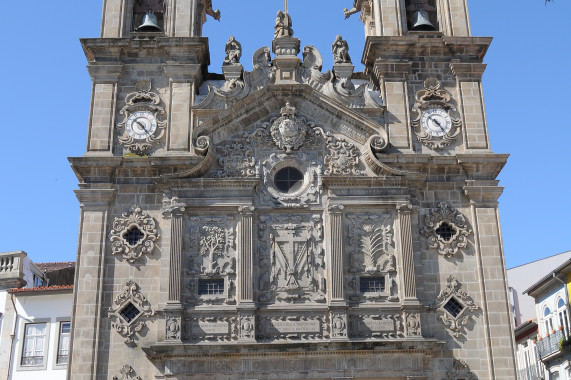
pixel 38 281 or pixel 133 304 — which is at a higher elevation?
pixel 38 281

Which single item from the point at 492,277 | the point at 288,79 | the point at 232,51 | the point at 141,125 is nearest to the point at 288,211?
the point at 288,79

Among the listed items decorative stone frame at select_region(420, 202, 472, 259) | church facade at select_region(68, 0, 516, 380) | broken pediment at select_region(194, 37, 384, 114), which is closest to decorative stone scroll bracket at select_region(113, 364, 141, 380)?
church facade at select_region(68, 0, 516, 380)

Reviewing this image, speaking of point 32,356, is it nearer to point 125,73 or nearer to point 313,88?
point 125,73

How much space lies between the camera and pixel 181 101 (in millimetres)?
23141

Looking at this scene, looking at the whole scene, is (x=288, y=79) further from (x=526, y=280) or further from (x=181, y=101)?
(x=526, y=280)

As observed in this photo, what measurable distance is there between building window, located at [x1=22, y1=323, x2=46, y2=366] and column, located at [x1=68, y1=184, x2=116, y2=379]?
7423 millimetres

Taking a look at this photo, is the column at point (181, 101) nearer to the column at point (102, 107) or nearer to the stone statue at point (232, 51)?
the stone statue at point (232, 51)

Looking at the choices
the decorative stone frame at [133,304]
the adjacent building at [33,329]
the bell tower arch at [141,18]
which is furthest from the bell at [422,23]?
the adjacent building at [33,329]

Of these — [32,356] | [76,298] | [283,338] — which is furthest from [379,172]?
[32,356]

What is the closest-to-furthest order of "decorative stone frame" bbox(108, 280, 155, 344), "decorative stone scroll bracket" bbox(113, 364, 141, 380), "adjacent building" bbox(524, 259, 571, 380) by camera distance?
"decorative stone scroll bracket" bbox(113, 364, 141, 380)
"decorative stone frame" bbox(108, 280, 155, 344)
"adjacent building" bbox(524, 259, 571, 380)

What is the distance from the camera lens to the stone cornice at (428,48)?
23938 mm

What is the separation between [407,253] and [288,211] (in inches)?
138

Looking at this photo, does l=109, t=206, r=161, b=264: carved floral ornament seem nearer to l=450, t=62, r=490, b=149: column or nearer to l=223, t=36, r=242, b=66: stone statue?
l=223, t=36, r=242, b=66: stone statue

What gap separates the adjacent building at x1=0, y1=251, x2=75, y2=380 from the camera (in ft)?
88.2
